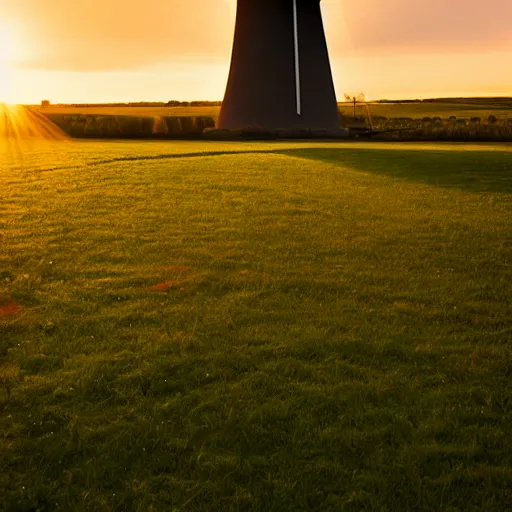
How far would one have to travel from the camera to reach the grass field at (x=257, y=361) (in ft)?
13.7

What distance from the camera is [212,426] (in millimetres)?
4816

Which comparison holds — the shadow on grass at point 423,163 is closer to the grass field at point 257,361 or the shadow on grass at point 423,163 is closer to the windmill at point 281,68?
the grass field at point 257,361

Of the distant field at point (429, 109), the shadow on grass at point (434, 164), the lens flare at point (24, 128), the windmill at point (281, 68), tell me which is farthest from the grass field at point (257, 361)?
the distant field at point (429, 109)

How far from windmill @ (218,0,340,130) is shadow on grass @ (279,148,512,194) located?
10.2 metres

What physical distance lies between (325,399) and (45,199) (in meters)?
12.8

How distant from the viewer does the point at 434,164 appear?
75.4 ft

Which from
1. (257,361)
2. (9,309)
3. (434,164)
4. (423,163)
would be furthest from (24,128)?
(257,361)

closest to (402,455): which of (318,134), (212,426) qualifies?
(212,426)

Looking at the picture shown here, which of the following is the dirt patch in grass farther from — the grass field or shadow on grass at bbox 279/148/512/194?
shadow on grass at bbox 279/148/512/194

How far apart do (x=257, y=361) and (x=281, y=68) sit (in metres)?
34.5

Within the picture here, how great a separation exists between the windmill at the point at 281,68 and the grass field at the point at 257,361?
87.7 feet

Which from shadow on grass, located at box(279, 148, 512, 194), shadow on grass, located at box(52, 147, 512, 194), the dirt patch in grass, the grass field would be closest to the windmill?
shadow on grass, located at box(52, 147, 512, 194)

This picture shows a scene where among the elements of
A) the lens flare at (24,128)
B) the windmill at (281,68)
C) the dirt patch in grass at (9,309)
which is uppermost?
the windmill at (281,68)

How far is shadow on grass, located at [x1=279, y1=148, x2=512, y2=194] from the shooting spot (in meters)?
18.6
